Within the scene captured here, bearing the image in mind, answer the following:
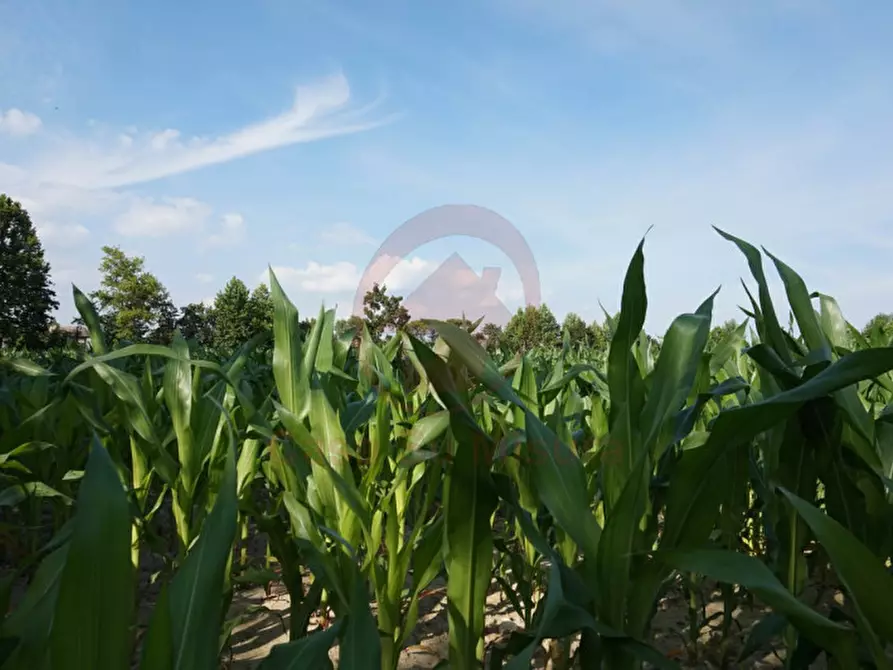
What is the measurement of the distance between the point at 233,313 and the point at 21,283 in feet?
47.9

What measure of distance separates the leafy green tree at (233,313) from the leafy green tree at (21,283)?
11.9m

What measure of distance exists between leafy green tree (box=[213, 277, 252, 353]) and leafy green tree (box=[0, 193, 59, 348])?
11941mm

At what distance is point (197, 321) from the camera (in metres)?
48.7

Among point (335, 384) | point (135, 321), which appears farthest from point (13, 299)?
point (335, 384)

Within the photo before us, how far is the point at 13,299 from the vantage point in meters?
32.2

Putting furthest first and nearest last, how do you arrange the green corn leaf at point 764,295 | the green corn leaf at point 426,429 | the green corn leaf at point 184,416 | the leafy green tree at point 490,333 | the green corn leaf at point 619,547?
the leafy green tree at point 490,333
the green corn leaf at point 184,416
the green corn leaf at point 426,429
the green corn leaf at point 764,295
the green corn leaf at point 619,547

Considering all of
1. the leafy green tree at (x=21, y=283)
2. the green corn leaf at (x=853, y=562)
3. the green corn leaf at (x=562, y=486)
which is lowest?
the green corn leaf at (x=853, y=562)

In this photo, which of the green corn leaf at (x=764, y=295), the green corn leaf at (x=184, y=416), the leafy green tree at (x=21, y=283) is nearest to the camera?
the green corn leaf at (x=764, y=295)

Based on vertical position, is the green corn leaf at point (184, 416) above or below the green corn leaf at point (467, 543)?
above

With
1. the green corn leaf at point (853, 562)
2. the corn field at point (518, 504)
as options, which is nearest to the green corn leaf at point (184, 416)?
the corn field at point (518, 504)

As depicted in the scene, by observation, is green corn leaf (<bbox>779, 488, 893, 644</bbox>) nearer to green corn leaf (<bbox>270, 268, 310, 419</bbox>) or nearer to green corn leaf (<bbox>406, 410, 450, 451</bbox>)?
green corn leaf (<bbox>406, 410, 450, 451</bbox>)

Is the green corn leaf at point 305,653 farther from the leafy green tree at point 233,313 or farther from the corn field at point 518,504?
the leafy green tree at point 233,313

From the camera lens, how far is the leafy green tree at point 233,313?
4528 cm

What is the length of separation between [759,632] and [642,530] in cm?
35
